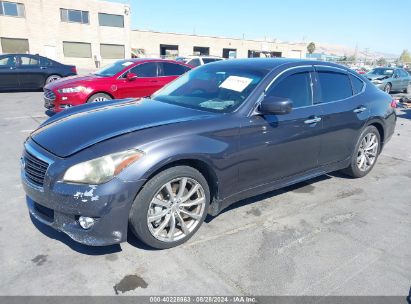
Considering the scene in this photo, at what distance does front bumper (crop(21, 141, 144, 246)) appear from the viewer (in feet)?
8.24

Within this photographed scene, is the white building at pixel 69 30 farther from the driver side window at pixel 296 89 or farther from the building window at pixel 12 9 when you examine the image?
the driver side window at pixel 296 89

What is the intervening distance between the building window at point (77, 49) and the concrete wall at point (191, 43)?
9.27 meters

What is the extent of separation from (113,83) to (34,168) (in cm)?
570

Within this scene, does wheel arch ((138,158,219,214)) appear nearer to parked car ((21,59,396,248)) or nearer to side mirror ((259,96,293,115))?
parked car ((21,59,396,248))

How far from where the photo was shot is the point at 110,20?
123ft

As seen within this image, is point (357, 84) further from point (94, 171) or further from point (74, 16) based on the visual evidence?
point (74, 16)

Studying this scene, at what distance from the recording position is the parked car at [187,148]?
258cm

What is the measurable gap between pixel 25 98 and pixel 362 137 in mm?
11255

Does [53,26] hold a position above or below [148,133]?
above

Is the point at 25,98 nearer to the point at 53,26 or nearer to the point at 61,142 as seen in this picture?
the point at 61,142

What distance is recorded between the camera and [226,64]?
412cm

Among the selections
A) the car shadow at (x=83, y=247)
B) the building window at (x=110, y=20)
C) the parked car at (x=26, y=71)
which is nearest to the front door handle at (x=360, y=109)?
the car shadow at (x=83, y=247)

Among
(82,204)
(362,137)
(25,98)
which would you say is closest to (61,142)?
(82,204)

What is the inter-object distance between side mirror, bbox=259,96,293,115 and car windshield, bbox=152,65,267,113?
0.74 ft
